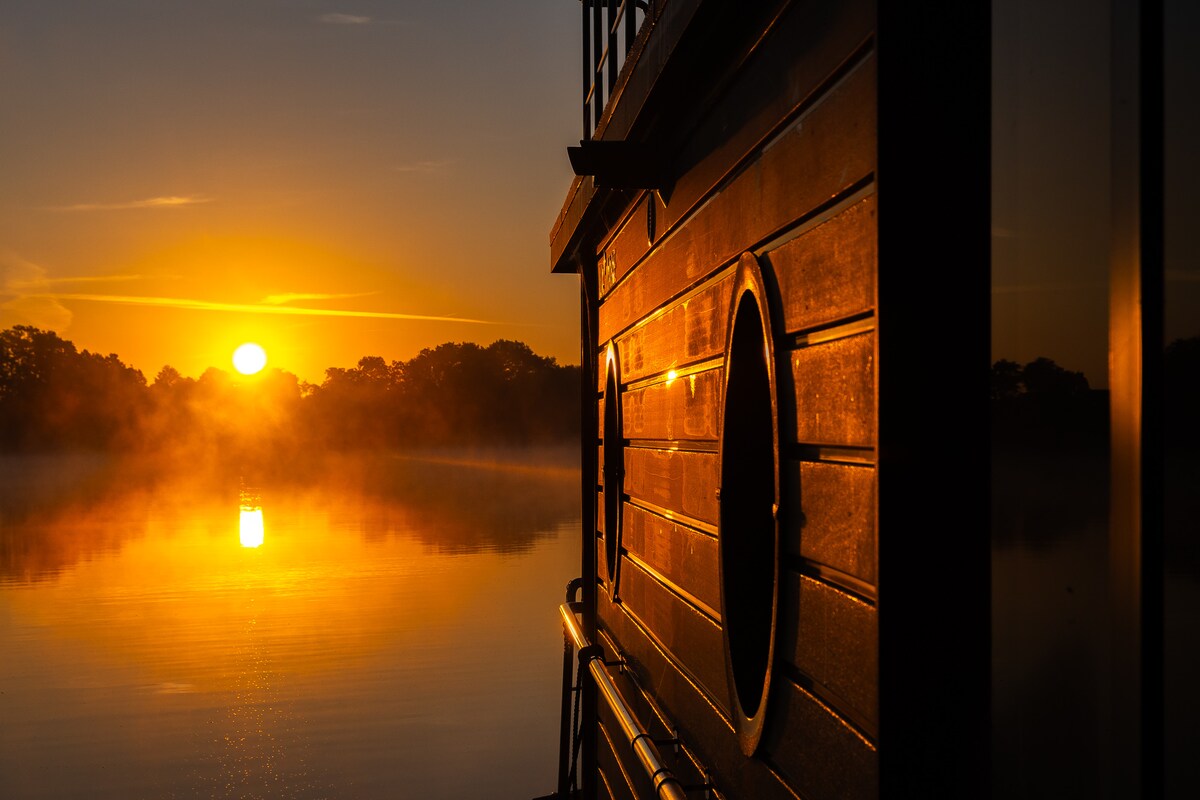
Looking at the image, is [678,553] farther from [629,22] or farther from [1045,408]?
[1045,408]

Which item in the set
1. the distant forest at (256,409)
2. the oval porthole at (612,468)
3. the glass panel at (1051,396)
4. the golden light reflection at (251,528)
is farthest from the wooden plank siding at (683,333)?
the distant forest at (256,409)

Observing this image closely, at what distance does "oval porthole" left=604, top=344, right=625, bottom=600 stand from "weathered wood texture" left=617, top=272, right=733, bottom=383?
339 millimetres

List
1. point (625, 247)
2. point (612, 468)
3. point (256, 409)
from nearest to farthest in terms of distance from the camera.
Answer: point (625, 247) < point (612, 468) < point (256, 409)

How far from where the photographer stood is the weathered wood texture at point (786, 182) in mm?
1685

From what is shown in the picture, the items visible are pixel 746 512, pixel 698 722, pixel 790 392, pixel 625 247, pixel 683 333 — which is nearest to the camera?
pixel 790 392

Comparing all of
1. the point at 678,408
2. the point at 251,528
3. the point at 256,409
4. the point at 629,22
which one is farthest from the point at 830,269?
the point at 256,409

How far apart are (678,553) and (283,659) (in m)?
11.0

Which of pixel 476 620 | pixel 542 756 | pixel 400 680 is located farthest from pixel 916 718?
pixel 476 620

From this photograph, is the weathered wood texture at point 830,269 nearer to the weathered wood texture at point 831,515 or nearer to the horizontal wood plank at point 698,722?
the weathered wood texture at point 831,515

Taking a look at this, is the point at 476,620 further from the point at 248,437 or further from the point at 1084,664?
the point at 248,437

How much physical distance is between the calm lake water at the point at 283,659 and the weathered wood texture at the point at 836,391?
7209mm

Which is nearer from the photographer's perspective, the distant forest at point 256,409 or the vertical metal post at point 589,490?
the vertical metal post at point 589,490

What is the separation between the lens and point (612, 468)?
4.95m

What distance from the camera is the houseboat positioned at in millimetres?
1559
